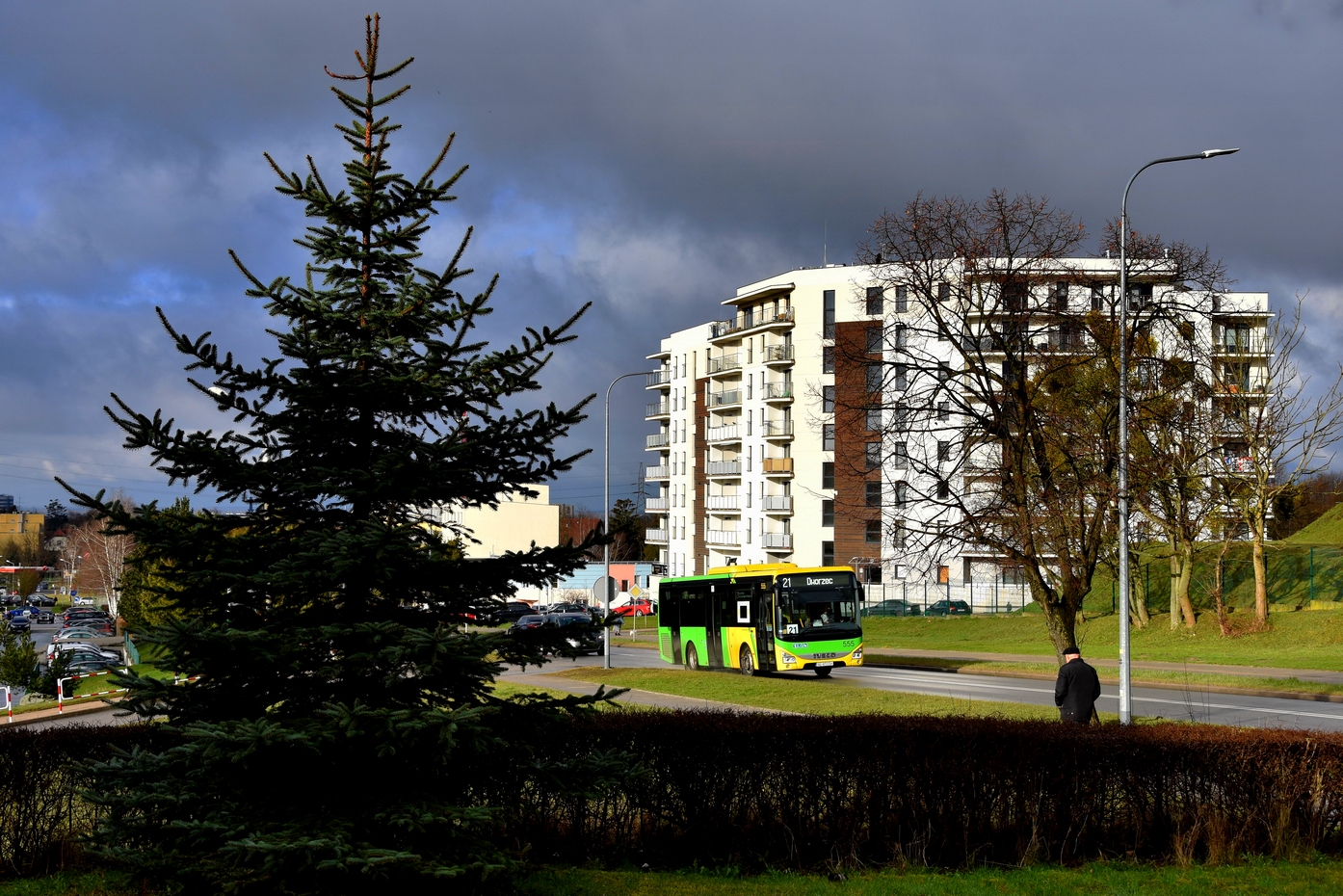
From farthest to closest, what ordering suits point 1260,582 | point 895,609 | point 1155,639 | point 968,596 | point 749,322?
point 749,322 < point 968,596 < point 895,609 < point 1155,639 < point 1260,582

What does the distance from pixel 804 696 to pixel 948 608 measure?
43.6 meters

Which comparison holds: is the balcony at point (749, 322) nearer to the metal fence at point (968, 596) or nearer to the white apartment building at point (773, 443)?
Answer: the white apartment building at point (773, 443)

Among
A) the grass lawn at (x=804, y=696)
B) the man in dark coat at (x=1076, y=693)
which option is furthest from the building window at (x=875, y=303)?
the man in dark coat at (x=1076, y=693)

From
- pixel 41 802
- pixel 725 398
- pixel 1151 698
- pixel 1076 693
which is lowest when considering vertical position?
pixel 1151 698

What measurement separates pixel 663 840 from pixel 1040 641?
41.0m

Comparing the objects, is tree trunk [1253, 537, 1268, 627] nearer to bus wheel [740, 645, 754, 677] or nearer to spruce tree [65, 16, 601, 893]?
bus wheel [740, 645, 754, 677]

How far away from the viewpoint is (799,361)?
3273 inches

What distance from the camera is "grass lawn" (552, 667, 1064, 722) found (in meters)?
20.8

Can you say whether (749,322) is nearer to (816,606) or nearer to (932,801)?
(816,606)

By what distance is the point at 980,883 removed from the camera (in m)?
8.70

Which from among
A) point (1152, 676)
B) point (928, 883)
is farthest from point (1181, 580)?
point (928, 883)

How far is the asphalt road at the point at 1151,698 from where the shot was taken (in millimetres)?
21484

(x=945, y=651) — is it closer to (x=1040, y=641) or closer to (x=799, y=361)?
(x=1040, y=641)

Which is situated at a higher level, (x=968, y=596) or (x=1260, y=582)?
(x=1260, y=582)
